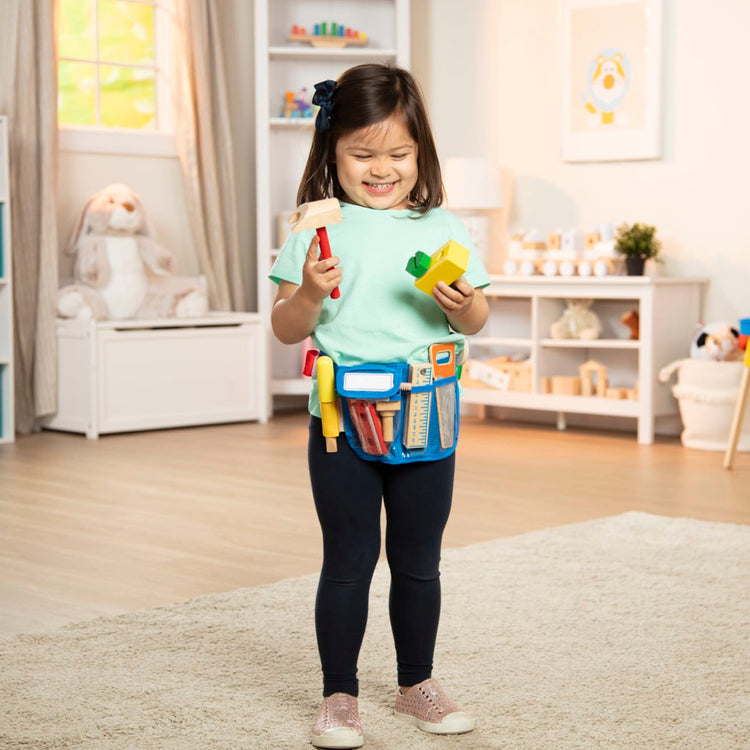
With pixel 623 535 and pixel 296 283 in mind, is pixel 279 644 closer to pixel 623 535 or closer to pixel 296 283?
pixel 296 283

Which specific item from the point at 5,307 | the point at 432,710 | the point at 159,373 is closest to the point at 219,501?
the point at 159,373

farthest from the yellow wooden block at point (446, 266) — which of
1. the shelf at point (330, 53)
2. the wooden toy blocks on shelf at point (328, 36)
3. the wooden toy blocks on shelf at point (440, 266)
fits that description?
the wooden toy blocks on shelf at point (328, 36)

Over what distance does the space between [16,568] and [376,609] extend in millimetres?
878

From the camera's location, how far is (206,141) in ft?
17.8

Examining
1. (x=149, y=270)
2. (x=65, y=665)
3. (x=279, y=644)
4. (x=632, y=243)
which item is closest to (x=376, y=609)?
(x=279, y=644)

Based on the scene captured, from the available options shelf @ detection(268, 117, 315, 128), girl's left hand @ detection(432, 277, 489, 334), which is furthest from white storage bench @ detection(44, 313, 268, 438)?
girl's left hand @ detection(432, 277, 489, 334)

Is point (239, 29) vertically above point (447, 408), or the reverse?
point (239, 29)

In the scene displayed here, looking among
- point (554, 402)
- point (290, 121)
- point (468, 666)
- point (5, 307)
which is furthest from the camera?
point (290, 121)

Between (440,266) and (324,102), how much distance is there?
11.2 inches

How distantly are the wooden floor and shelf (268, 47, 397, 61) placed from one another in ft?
5.45

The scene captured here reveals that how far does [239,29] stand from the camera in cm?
568

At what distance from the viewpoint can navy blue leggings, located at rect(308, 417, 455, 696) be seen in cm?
169

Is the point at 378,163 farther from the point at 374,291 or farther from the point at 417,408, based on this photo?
the point at 417,408

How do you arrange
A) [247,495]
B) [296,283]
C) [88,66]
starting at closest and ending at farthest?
1. [296,283]
2. [247,495]
3. [88,66]
